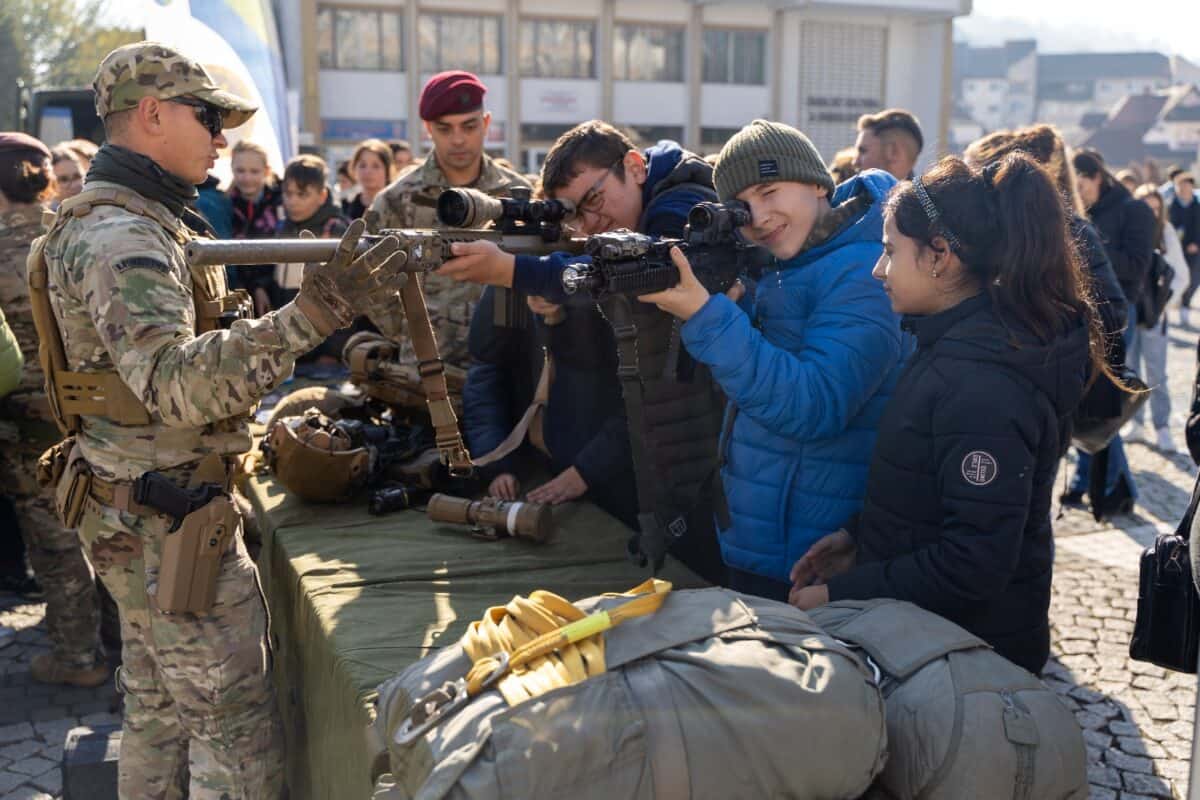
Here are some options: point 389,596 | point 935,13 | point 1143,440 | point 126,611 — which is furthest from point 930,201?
point 935,13

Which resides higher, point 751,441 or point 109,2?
point 109,2

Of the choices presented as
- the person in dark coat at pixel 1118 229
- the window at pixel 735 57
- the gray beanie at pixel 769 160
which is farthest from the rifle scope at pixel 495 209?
the window at pixel 735 57

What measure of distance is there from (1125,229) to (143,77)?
18.1 ft

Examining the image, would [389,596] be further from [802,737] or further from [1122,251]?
[1122,251]

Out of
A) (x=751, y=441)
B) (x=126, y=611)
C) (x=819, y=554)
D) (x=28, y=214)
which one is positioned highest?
(x=28, y=214)

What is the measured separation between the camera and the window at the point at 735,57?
121 ft

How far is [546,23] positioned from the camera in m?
34.7

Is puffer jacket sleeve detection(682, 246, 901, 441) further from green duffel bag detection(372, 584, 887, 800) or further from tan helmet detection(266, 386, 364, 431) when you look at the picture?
tan helmet detection(266, 386, 364, 431)

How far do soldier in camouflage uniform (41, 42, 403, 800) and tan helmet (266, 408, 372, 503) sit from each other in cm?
69

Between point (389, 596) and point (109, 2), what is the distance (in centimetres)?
3532

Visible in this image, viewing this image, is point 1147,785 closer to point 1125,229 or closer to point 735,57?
point 1125,229

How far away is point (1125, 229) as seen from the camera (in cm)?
619

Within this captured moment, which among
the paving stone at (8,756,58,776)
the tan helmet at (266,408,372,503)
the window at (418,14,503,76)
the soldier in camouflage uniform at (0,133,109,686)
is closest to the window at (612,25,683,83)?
the window at (418,14,503,76)

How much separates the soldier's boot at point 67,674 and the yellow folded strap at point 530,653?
3228 millimetres
